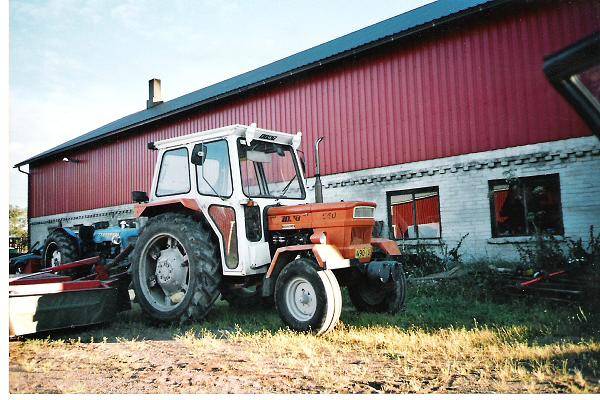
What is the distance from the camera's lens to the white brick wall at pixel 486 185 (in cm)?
709

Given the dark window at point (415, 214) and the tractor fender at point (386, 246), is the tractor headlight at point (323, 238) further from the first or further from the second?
the dark window at point (415, 214)

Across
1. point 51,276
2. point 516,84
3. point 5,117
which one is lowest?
point 51,276

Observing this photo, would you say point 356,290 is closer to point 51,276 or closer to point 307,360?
point 307,360

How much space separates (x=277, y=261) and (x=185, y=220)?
3.94 ft

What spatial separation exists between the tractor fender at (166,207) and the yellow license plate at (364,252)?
1.85 m

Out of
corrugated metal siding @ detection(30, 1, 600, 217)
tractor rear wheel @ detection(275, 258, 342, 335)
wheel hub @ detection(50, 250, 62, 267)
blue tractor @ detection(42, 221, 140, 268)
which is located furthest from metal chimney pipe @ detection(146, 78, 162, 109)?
tractor rear wheel @ detection(275, 258, 342, 335)

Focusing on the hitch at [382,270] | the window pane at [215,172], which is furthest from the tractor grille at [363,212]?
the window pane at [215,172]

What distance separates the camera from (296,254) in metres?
4.76

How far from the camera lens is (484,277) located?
20.5ft

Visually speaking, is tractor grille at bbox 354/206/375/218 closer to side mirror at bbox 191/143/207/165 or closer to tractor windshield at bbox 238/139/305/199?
tractor windshield at bbox 238/139/305/199

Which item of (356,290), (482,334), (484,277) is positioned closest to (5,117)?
(356,290)

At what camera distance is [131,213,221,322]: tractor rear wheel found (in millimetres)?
4703

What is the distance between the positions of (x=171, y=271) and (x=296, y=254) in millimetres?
1539

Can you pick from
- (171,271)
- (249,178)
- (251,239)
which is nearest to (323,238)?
(251,239)
